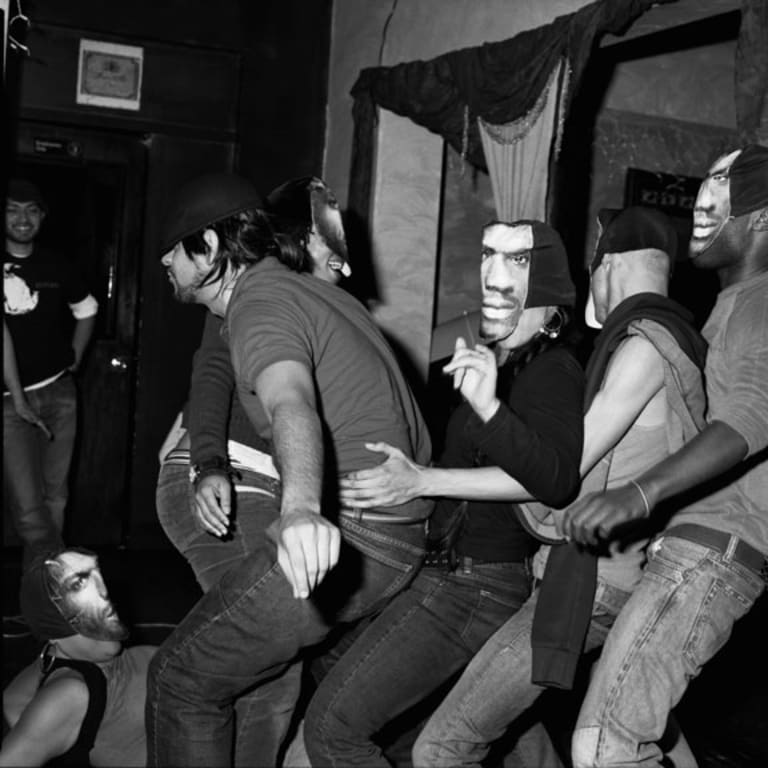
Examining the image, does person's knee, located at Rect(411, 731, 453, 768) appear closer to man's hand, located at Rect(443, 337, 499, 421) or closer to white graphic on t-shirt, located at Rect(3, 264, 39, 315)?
man's hand, located at Rect(443, 337, 499, 421)

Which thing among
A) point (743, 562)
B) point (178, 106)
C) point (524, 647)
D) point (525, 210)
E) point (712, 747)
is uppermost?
point (178, 106)

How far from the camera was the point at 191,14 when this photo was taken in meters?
6.31

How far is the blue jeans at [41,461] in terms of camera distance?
520cm

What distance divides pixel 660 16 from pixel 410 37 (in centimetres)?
197

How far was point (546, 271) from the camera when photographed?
2590mm

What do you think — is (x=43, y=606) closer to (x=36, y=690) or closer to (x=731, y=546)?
(x=36, y=690)

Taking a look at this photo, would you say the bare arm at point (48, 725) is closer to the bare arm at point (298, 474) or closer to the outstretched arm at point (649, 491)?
the bare arm at point (298, 474)

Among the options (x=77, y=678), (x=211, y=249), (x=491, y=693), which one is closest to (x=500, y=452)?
(x=491, y=693)

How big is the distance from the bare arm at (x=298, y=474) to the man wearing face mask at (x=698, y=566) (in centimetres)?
46

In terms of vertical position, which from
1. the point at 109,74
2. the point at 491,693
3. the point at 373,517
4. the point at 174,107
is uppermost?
the point at 109,74

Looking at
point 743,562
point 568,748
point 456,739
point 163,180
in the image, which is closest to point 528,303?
point 743,562

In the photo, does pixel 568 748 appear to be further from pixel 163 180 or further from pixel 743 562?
pixel 163 180

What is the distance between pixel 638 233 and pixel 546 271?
0.24 meters

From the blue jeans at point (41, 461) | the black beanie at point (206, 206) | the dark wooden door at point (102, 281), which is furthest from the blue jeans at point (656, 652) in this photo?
the dark wooden door at point (102, 281)
